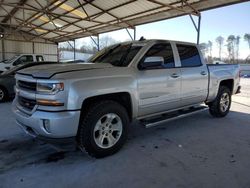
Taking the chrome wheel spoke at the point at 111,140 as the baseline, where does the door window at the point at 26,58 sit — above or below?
above

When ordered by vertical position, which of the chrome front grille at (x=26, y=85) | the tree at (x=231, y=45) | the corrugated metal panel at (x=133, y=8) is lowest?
the chrome front grille at (x=26, y=85)

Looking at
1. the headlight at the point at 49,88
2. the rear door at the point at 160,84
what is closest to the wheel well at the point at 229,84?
the rear door at the point at 160,84

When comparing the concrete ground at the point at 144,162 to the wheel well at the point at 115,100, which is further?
the wheel well at the point at 115,100

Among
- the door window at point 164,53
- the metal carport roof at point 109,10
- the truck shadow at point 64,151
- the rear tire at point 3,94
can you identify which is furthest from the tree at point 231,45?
the door window at point 164,53

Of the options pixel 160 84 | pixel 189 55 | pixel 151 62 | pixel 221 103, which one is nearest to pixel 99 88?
pixel 151 62

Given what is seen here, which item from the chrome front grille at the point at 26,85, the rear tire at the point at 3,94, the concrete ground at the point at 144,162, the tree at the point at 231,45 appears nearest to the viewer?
the concrete ground at the point at 144,162

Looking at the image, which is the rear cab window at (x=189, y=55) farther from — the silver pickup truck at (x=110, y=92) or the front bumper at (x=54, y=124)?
the front bumper at (x=54, y=124)

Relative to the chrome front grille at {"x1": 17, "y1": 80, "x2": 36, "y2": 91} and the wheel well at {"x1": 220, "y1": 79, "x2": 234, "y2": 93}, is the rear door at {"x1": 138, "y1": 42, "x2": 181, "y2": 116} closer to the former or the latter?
the chrome front grille at {"x1": 17, "y1": 80, "x2": 36, "y2": 91}

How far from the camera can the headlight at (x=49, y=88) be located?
10.5 feet

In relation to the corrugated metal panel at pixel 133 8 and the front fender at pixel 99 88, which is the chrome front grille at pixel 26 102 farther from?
the corrugated metal panel at pixel 133 8

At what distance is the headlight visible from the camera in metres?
3.21

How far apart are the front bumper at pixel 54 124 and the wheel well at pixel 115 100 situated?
27cm

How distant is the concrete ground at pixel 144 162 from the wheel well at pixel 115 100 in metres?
0.73

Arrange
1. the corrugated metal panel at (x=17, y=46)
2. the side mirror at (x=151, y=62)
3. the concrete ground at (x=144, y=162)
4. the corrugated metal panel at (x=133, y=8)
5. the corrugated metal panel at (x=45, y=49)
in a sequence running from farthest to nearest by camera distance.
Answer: the corrugated metal panel at (x=45, y=49) → the corrugated metal panel at (x=17, y=46) → the corrugated metal panel at (x=133, y=8) → the side mirror at (x=151, y=62) → the concrete ground at (x=144, y=162)
